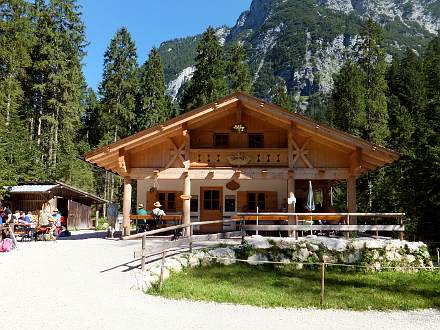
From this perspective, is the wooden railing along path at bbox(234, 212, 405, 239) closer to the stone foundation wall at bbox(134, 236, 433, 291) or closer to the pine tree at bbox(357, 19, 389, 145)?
the stone foundation wall at bbox(134, 236, 433, 291)

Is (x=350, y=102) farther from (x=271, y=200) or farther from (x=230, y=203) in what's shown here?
(x=230, y=203)

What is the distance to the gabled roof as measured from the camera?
1771 cm

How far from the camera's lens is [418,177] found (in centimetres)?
2484

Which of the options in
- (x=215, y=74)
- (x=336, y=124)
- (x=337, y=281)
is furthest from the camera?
(x=215, y=74)

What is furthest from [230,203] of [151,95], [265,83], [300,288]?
[265,83]

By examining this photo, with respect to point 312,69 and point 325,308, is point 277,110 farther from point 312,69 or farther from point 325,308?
point 312,69

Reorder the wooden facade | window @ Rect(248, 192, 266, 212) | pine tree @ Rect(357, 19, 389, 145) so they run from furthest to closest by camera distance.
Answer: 1. pine tree @ Rect(357, 19, 389, 145)
2. window @ Rect(248, 192, 266, 212)
3. the wooden facade

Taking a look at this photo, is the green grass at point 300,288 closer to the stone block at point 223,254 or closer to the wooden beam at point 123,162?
the stone block at point 223,254

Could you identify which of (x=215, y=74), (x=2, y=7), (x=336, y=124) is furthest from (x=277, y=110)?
(x=215, y=74)

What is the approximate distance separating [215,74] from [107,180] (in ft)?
54.4

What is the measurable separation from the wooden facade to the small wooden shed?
11943 millimetres

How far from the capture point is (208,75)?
45.6m

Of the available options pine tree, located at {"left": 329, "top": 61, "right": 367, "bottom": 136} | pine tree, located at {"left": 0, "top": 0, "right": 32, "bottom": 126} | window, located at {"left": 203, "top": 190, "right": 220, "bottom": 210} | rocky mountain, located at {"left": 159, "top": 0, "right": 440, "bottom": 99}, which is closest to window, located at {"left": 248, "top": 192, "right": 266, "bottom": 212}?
window, located at {"left": 203, "top": 190, "right": 220, "bottom": 210}

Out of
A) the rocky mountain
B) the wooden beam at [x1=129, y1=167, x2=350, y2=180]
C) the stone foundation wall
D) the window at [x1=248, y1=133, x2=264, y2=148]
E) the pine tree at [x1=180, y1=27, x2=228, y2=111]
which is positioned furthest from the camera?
the rocky mountain
